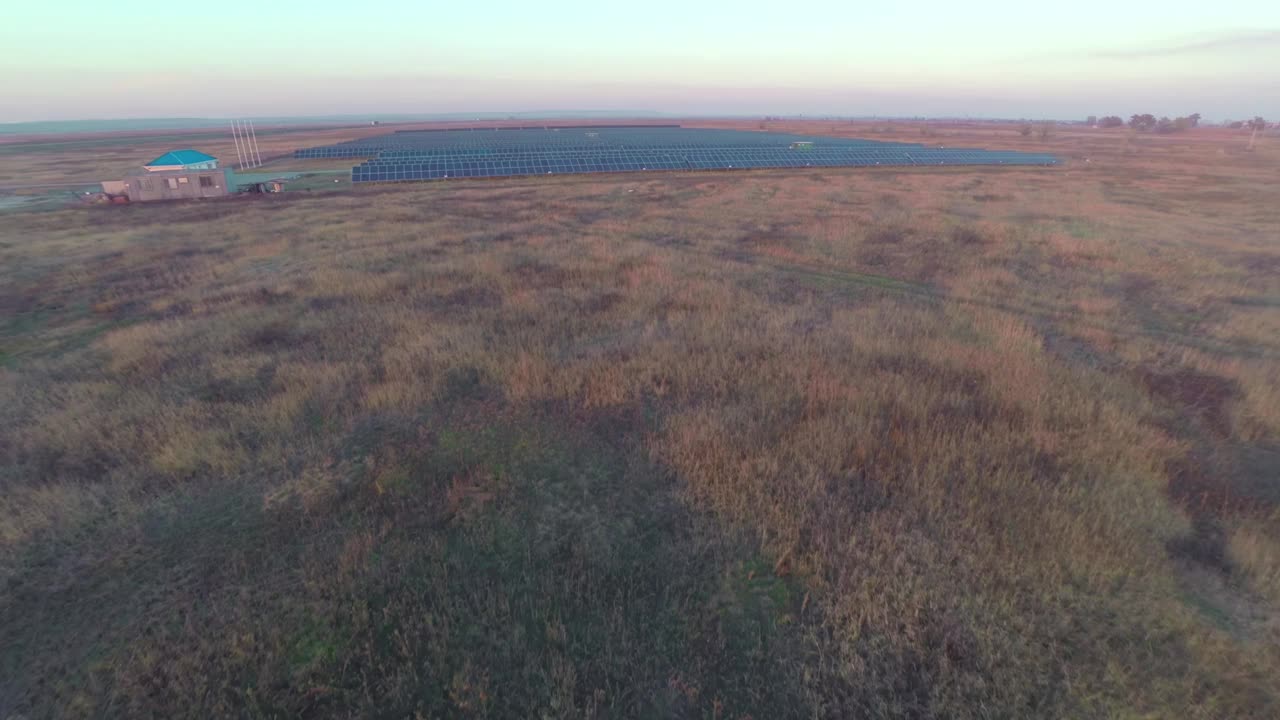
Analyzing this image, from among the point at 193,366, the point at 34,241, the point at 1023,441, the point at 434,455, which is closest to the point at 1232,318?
the point at 1023,441

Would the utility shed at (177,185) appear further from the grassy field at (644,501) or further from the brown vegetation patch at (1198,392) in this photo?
the brown vegetation patch at (1198,392)

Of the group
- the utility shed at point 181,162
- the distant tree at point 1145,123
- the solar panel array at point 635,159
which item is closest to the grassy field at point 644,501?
the solar panel array at point 635,159

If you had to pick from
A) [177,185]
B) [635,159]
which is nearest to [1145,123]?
[635,159]

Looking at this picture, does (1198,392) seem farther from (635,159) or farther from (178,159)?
(178,159)

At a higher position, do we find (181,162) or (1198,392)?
(181,162)

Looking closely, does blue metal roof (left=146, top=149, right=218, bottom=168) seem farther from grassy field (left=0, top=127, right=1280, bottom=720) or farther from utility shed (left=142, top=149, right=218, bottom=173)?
grassy field (left=0, top=127, right=1280, bottom=720)

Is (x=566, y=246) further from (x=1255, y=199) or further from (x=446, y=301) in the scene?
(x=1255, y=199)

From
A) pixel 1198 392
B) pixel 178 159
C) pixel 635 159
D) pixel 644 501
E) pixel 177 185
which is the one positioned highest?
pixel 635 159
